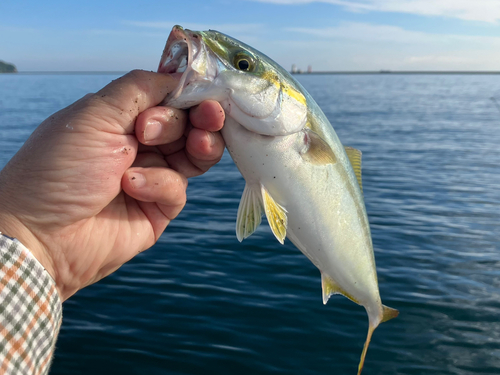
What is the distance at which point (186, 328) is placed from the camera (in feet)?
22.0

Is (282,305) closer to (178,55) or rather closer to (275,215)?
(275,215)

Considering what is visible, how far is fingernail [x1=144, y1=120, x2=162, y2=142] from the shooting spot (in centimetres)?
294

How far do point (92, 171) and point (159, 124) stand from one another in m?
0.53

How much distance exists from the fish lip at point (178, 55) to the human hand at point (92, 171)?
0.11 m

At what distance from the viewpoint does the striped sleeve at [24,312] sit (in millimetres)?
2146

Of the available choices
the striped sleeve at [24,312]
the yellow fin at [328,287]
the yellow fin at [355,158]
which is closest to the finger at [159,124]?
the striped sleeve at [24,312]

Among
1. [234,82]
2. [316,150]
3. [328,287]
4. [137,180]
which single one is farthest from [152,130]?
[328,287]

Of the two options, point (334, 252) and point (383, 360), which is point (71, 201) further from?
point (383, 360)

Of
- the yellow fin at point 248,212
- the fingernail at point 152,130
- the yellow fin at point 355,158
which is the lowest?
the yellow fin at point 248,212

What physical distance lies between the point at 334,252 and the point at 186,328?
4.02 metres

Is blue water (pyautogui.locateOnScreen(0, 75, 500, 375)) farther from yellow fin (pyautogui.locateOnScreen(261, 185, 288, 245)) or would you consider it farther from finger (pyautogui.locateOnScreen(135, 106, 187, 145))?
finger (pyautogui.locateOnScreen(135, 106, 187, 145))

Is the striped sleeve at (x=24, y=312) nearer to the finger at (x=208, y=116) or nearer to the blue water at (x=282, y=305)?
the finger at (x=208, y=116)

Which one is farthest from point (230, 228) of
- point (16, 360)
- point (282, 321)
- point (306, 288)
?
point (16, 360)

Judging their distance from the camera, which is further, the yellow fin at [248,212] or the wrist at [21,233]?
the yellow fin at [248,212]
